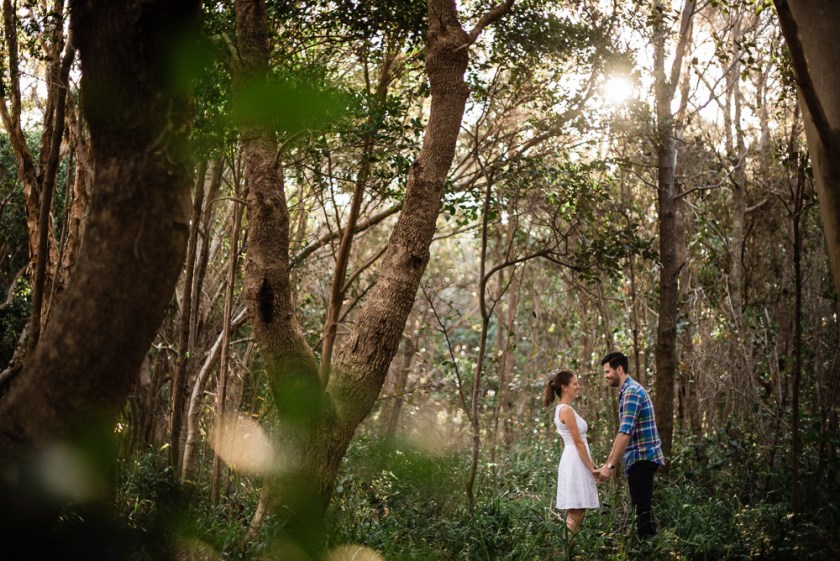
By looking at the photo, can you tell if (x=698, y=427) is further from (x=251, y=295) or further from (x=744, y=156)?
(x=251, y=295)

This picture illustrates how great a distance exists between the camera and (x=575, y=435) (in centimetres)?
656

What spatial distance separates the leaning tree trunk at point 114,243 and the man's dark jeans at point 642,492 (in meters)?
4.58

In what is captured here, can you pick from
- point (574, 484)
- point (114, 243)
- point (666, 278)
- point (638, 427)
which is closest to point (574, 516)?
point (574, 484)

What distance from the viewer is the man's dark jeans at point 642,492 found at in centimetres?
638

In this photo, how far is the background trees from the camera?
3152 mm

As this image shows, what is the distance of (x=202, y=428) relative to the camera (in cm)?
1131

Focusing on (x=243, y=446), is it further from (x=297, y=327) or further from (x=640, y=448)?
(x=640, y=448)

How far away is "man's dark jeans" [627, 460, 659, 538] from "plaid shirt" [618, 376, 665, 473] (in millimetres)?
62

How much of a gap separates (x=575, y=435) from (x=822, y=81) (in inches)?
142

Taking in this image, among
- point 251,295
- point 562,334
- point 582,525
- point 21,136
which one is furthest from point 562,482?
point 562,334

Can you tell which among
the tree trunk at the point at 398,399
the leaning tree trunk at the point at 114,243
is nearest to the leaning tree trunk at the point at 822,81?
the leaning tree trunk at the point at 114,243

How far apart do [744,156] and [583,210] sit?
A: 12.2 ft

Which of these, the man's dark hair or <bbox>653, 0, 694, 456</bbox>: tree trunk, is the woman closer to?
the man's dark hair

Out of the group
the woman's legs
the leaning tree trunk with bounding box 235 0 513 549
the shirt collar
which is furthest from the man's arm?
the leaning tree trunk with bounding box 235 0 513 549
